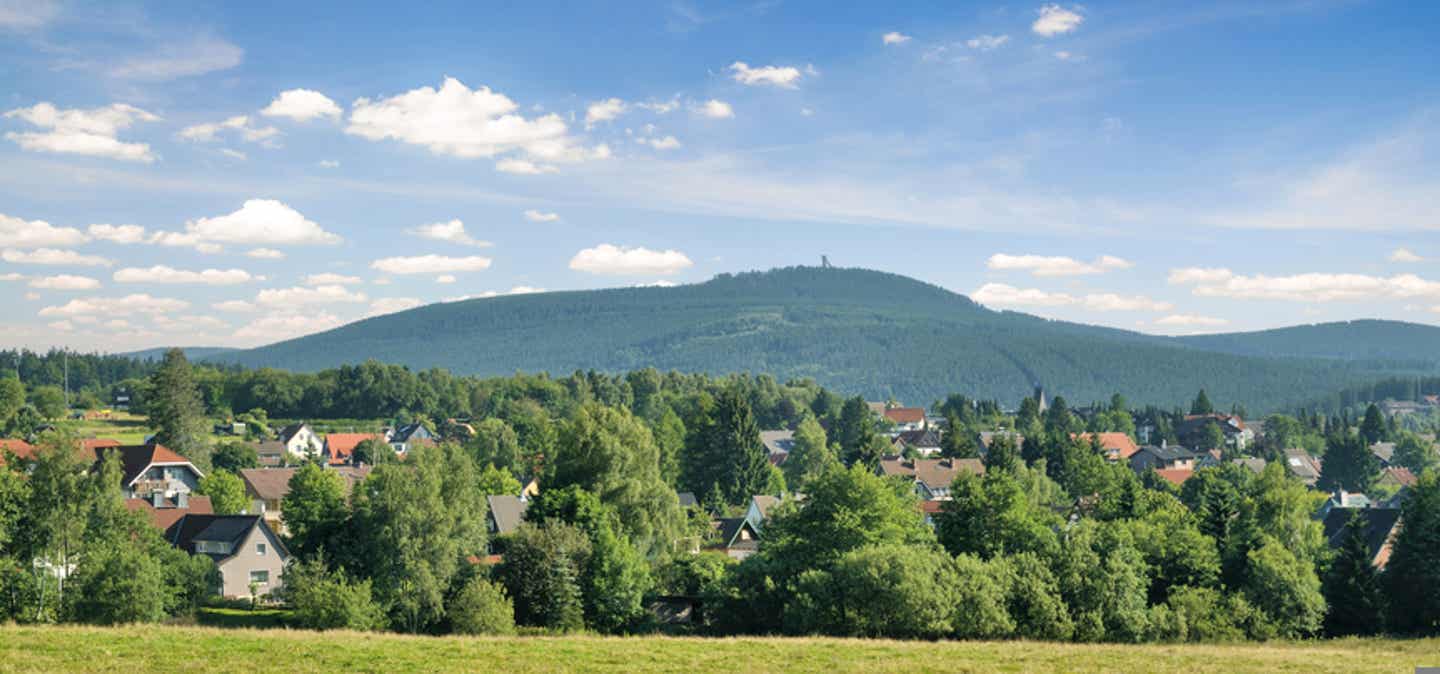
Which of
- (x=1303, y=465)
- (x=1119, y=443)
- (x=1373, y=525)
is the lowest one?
(x=1303, y=465)

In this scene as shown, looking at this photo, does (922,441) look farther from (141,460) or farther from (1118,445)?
(141,460)

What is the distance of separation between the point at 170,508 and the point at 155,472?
55.5ft

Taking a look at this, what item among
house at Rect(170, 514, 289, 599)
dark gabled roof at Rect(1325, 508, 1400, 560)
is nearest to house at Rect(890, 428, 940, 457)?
dark gabled roof at Rect(1325, 508, 1400, 560)

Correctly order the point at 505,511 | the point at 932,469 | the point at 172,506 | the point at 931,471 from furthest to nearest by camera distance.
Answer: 1. the point at 932,469
2. the point at 931,471
3. the point at 172,506
4. the point at 505,511

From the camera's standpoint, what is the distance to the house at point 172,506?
5922 centimetres

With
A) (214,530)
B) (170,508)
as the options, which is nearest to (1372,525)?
(214,530)

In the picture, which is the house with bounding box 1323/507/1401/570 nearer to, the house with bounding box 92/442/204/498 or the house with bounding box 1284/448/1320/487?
the house with bounding box 1284/448/1320/487

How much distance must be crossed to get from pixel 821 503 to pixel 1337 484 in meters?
Result: 93.9

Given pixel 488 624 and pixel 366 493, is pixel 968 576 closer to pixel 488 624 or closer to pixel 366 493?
pixel 488 624

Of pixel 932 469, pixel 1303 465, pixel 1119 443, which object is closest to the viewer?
pixel 932 469

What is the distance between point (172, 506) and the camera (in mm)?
67750

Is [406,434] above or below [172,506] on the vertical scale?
above

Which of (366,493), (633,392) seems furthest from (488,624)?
(633,392)

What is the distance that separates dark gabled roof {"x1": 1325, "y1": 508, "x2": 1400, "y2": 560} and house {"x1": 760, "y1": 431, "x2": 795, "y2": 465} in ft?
230
